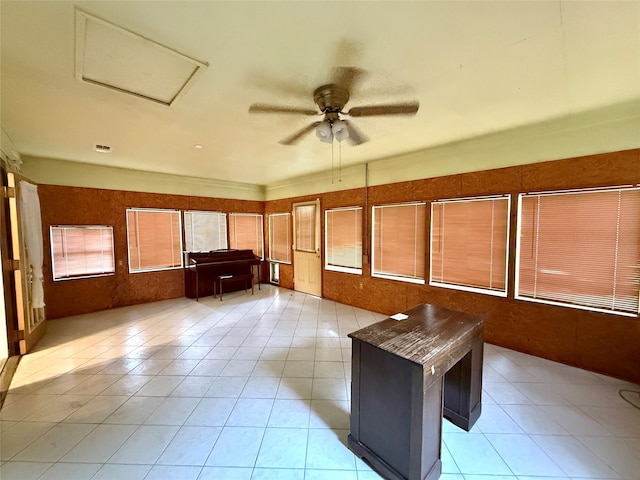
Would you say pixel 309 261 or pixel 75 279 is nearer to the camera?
pixel 75 279

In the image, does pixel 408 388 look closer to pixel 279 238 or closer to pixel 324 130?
pixel 324 130

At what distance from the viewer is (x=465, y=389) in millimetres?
1838

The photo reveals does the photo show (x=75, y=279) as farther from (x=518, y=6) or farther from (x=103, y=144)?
(x=518, y=6)

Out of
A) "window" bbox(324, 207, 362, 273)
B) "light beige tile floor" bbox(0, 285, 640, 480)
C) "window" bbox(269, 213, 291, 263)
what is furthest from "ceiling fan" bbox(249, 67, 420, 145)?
"window" bbox(269, 213, 291, 263)

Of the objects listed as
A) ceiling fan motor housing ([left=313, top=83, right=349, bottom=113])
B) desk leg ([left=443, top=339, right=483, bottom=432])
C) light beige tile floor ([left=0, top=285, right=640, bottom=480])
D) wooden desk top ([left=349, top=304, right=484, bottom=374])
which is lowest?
light beige tile floor ([left=0, top=285, right=640, bottom=480])

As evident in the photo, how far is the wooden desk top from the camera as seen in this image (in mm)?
1396

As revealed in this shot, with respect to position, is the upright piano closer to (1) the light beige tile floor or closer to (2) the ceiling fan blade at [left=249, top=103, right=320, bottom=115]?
(1) the light beige tile floor

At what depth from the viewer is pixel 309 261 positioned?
18.7 feet

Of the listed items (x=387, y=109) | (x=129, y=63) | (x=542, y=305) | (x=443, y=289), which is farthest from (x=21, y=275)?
(x=542, y=305)

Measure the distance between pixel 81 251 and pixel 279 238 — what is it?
3815 mm

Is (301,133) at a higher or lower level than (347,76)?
lower

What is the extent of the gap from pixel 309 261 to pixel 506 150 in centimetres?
401

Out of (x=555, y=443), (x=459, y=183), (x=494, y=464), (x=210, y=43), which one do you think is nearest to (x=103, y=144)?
(x=210, y=43)

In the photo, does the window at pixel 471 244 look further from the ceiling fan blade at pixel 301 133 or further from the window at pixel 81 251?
the window at pixel 81 251
